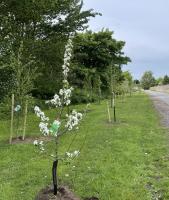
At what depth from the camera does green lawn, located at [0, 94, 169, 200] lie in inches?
367

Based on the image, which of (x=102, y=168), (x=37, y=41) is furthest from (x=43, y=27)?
(x=102, y=168)

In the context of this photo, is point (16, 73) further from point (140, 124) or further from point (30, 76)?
point (140, 124)

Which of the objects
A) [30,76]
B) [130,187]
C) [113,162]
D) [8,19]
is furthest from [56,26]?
[130,187]

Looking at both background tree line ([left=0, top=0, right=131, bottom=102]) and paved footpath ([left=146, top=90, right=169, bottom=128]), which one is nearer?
background tree line ([left=0, top=0, right=131, bottom=102])

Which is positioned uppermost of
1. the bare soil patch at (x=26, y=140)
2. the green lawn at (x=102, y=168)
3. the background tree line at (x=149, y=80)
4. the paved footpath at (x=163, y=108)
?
the background tree line at (x=149, y=80)

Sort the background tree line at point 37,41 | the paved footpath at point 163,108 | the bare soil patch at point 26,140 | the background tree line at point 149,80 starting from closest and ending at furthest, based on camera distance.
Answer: the bare soil patch at point 26,140
the background tree line at point 37,41
the paved footpath at point 163,108
the background tree line at point 149,80

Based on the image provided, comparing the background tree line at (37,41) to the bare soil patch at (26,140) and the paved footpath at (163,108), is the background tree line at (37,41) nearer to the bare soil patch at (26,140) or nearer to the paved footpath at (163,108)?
the bare soil patch at (26,140)

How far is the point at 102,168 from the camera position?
11.1 m

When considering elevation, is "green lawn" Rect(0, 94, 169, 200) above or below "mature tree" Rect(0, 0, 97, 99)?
below

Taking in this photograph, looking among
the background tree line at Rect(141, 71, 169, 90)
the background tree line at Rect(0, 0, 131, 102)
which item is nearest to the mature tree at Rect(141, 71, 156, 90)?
the background tree line at Rect(141, 71, 169, 90)

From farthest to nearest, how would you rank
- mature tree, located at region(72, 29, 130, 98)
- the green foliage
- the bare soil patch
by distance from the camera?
mature tree, located at region(72, 29, 130, 98) < the green foliage < the bare soil patch

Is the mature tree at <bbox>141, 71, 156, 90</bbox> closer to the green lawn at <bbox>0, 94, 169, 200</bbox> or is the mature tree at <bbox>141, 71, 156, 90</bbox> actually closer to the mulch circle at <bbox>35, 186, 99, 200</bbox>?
the green lawn at <bbox>0, 94, 169, 200</bbox>

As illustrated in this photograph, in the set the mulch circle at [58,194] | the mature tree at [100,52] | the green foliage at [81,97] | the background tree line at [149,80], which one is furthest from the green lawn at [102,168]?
the background tree line at [149,80]

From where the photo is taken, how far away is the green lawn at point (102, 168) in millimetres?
9320
